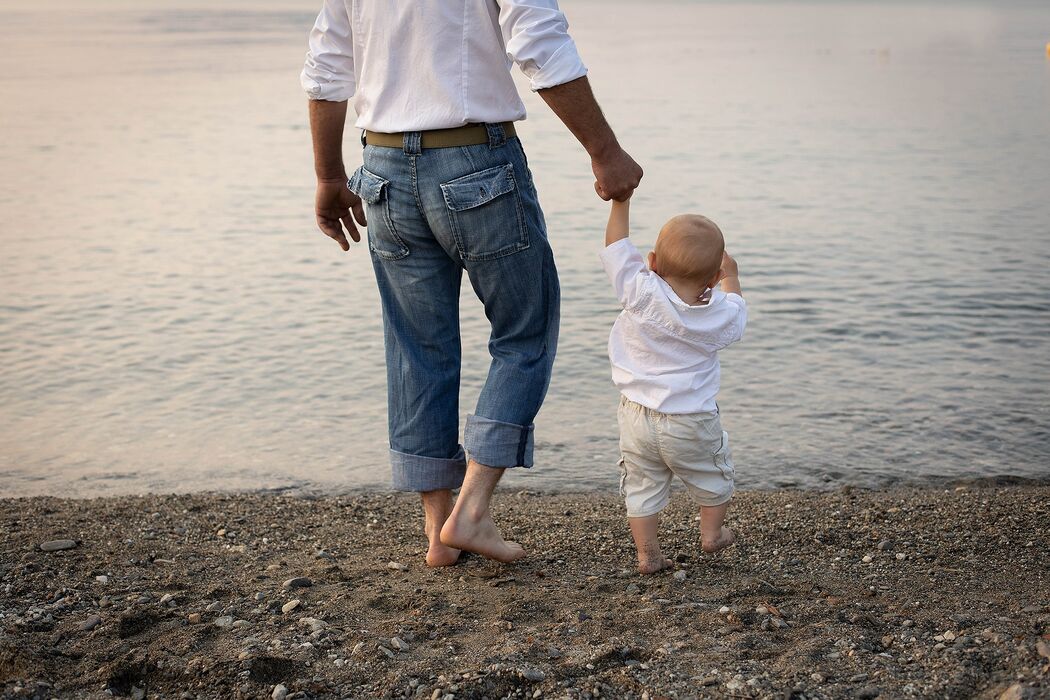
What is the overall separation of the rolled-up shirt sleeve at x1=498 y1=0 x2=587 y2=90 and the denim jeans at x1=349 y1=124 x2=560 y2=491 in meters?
0.24

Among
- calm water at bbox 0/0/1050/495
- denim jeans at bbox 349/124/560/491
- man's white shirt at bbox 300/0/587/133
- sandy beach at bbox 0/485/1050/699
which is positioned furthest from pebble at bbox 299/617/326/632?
calm water at bbox 0/0/1050/495

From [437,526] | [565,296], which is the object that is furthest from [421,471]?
[565,296]

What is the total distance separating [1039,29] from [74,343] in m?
50.7

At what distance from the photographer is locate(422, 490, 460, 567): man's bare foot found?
3.64m

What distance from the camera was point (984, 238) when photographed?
10.0m

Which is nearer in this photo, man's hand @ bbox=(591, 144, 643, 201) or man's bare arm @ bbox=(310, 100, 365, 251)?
man's hand @ bbox=(591, 144, 643, 201)

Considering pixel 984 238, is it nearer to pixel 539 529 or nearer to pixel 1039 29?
pixel 539 529

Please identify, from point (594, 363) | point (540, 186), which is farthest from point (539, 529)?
point (540, 186)

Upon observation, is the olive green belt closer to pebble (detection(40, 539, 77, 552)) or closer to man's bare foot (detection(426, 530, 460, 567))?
man's bare foot (detection(426, 530, 460, 567))

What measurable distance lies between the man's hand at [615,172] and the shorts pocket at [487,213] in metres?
0.24

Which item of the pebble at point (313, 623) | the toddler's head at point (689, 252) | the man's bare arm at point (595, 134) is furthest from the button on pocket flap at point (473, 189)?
the pebble at point (313, 623)

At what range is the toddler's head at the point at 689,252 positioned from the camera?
133 inches

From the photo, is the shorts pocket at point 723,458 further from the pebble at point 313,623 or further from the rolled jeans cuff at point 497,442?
the pebble at point 313,623

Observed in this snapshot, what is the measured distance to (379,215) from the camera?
11.2 feet
